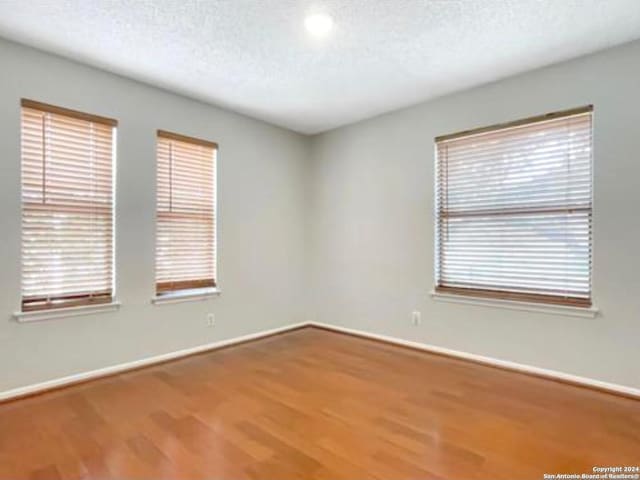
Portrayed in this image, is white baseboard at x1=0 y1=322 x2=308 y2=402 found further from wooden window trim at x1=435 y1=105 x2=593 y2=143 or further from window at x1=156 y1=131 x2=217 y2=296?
wooden window trim at x1=435 y1=105 x2=593 y2=143

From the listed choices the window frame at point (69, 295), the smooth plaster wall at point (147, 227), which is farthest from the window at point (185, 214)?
the window frame at point (69, 295)

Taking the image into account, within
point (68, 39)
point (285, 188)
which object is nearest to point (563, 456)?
point (285, 188)

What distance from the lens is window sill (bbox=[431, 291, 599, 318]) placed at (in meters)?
2.98

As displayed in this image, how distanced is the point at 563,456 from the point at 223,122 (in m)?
3.90

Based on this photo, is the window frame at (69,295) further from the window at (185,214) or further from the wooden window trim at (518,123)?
the wooden window trim at (518,123)

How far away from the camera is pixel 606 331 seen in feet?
9.50

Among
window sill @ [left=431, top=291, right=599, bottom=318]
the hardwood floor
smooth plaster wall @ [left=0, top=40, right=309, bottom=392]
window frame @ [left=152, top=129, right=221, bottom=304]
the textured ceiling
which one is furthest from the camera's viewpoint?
window frame @ [left=152, top=129, right=221, bottom=304]

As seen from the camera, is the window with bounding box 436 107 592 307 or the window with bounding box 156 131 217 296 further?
the window with bounding box 156 131 217 296

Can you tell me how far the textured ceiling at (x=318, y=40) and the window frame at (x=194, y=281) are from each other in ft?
1.46

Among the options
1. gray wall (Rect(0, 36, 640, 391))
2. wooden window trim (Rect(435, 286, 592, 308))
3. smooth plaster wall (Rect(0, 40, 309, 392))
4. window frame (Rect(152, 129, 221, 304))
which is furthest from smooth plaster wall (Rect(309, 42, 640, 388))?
window frame (Rect(152, 129, 221, 304))

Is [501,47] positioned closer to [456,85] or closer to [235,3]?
[456,85]

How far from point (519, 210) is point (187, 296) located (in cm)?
314

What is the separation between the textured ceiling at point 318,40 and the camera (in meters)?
A: 2.37

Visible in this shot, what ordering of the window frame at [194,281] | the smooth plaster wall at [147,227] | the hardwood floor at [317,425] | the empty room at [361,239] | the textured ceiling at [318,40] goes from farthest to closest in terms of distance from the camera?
the window frame at [194,281] < the smooth plaster wall at [147,227] < the textured ceiling at [318,40] < the empty room at [361,239] < the hardwood floor at [317,425]
